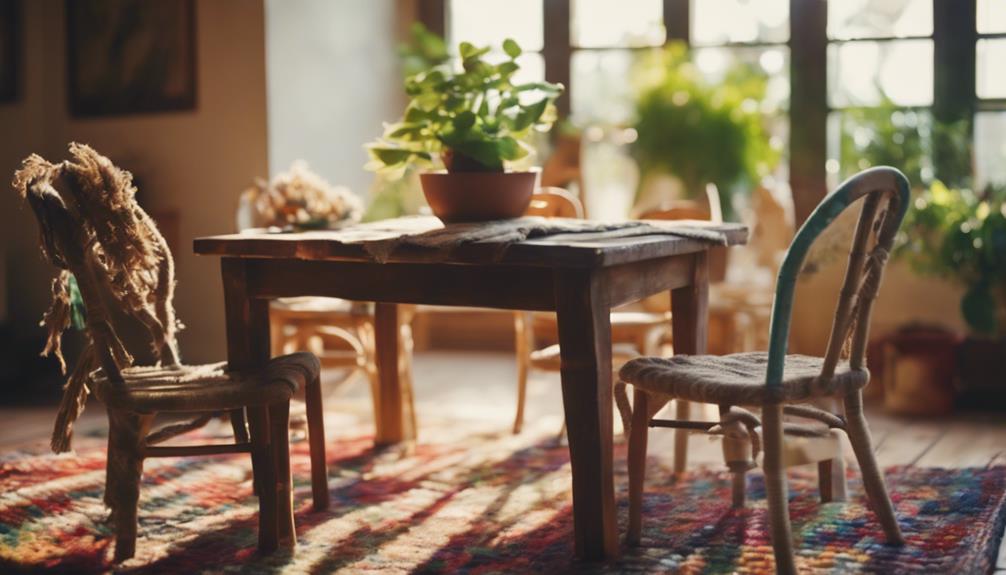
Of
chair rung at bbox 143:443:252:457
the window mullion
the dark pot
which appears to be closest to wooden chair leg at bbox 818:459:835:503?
chair rung at bbox 143:443:252:457

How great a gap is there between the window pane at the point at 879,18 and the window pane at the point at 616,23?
2.43ft

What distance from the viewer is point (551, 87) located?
9.87 feet

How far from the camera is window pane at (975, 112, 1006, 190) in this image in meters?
4.72

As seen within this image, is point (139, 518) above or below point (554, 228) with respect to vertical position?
below

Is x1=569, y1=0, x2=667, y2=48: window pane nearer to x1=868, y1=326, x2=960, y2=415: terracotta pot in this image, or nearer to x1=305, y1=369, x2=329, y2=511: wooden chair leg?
x1=868, y1=326, x2=960, y2=415: terracotta pot

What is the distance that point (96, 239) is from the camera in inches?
103

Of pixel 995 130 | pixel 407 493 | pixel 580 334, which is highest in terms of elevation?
pixel 995 130

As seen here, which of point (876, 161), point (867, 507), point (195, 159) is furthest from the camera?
point (195, 159)

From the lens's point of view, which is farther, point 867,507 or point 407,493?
point 407,493

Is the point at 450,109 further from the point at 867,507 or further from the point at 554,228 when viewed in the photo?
the point at 867,507

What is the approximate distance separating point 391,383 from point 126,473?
49.4 inches

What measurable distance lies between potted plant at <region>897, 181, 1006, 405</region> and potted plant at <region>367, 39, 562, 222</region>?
1.85m

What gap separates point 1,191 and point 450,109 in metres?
3.17

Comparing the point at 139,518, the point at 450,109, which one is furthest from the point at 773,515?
the point at 139,518
